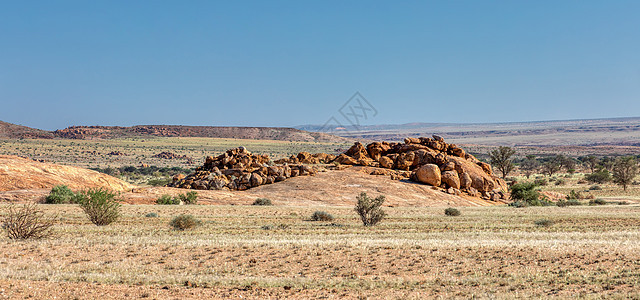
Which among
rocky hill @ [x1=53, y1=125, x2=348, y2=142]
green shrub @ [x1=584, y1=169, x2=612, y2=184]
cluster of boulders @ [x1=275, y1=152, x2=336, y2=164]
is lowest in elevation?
green shrub @ [x1=584, y1=169, x2=612, y2=184]

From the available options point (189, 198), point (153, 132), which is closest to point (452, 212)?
point (189, 198)

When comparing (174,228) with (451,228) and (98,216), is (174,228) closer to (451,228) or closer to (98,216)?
(98,216)

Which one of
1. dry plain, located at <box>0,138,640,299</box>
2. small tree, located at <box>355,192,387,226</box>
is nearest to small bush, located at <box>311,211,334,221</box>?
dry plain, located at <box>0,138,640,299</box>

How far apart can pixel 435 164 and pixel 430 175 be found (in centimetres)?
266

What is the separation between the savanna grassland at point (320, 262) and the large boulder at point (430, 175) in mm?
20400

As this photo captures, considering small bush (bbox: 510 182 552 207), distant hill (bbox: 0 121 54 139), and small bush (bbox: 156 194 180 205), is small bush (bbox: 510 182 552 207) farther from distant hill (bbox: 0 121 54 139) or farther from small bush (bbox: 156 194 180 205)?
distant hill (bbox: 0 121 54 139)

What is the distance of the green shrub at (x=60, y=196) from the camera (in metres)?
32.4

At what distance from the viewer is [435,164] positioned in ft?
153

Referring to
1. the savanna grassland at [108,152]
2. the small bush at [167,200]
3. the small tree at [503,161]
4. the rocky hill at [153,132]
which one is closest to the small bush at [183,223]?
the small bush at [167,200]

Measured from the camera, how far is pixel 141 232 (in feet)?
67.8

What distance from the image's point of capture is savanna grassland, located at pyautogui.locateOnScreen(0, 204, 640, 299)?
11.8 metres

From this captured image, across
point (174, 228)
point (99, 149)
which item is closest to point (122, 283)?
point (174, 228)

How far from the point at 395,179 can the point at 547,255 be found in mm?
29313

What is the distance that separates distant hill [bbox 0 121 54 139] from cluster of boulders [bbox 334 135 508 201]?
399ft
